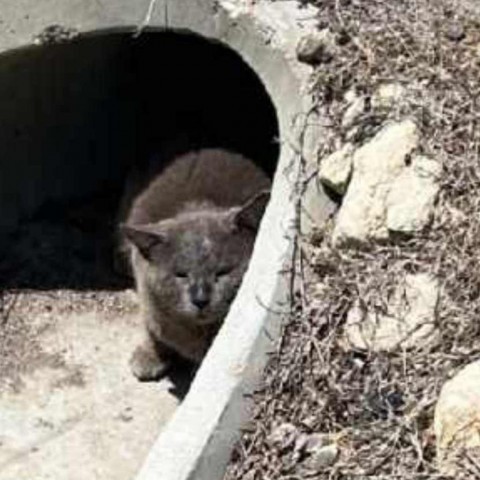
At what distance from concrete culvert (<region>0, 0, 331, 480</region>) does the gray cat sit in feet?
0.59

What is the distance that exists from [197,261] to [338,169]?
805mm

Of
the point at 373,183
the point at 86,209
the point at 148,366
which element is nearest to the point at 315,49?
the point at 373,183

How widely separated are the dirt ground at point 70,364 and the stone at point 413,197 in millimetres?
1418

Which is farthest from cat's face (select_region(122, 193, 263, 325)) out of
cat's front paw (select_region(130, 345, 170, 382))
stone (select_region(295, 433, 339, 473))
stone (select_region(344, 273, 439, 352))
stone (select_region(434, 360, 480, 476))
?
stone (select_region(434, 360, 480, 476))

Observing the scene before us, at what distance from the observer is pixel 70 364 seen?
687 cm

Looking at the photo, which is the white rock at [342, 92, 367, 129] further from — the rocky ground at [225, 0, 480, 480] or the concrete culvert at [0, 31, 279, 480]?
the concrete culvert at [0, 31, 279, 480]

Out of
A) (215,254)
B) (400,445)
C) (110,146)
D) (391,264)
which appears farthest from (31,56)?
(400,445)

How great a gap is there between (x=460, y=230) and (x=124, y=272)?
2168 mm

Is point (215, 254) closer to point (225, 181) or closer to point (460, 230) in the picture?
point (225, 181)

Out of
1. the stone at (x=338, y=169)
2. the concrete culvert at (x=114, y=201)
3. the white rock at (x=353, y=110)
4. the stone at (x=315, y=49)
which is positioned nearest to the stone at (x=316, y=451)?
the concrete culvert at (x=114, y=201)

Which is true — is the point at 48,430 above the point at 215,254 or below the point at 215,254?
below

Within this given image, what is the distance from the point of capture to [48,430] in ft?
21.4

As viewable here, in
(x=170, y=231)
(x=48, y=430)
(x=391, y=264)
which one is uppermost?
(x=391, y=264)

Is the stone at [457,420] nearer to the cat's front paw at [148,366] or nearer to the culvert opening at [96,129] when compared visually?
the cat's front paw at [148,366]
